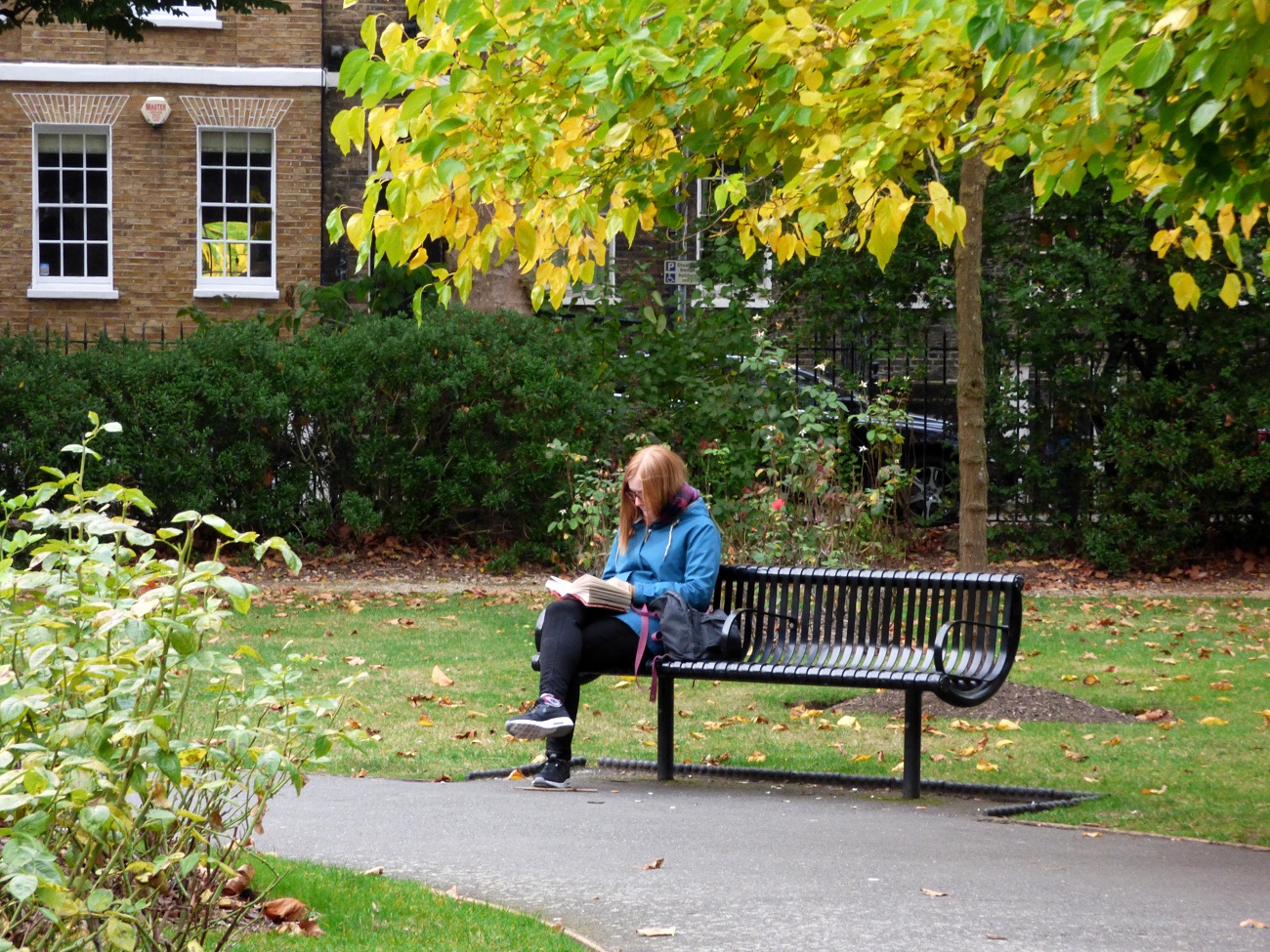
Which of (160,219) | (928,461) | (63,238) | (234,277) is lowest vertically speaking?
(928,461)

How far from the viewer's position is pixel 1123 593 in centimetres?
1333

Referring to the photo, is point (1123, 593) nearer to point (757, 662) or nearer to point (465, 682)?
point (465, 682)

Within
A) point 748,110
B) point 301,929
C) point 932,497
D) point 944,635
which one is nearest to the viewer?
point 301,929

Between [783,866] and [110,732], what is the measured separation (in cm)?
259

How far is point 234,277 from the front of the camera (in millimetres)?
21859

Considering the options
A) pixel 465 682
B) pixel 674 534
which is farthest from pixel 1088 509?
pixel 674 534

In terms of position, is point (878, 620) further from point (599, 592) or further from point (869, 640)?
point (599, 592)

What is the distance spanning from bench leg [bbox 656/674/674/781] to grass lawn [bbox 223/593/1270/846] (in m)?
0.53

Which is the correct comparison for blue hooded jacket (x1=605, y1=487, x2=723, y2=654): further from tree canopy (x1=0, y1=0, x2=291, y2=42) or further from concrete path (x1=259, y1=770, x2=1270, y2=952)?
tree canopy (x1=0, y1=0, x2=291, y2=42)

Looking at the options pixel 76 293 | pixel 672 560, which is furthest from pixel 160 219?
pixel 672 560

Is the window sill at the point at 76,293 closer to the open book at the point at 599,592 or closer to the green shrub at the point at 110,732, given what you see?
the open book at the point at 599,592

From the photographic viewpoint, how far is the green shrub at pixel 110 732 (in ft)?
9.25

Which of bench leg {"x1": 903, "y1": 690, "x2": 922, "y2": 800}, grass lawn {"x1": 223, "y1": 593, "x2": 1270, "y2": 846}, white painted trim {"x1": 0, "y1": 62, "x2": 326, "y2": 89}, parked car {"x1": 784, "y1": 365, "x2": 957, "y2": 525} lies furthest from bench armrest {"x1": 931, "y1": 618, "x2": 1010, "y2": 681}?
white painted trim {"x1": 0, "y1": 62, "x2": 326, "y2": 89}

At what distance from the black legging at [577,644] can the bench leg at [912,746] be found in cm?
117
